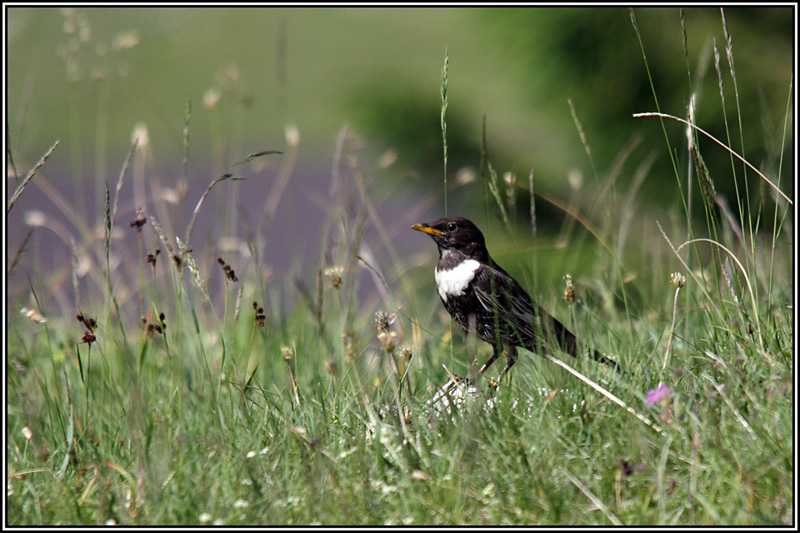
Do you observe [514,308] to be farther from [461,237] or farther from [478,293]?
[461,237]

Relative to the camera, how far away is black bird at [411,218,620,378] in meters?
3.24

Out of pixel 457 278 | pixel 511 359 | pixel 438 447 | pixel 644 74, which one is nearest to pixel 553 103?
pixel 644 74

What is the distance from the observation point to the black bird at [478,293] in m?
3.24

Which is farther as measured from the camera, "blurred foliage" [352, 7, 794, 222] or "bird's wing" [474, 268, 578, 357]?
"blurred foliage" [352, 7, 794, 222]

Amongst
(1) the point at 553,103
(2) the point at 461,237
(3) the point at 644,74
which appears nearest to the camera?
(2) the point at 461,237

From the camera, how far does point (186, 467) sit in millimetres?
2105

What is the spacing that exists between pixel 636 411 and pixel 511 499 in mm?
549

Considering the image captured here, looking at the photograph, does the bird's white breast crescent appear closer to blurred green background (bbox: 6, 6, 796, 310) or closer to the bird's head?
the bird's head

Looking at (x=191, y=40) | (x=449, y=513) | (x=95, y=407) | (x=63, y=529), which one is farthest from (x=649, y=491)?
(x=191, y=40)

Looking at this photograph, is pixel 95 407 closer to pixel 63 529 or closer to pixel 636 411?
pixel 63 529

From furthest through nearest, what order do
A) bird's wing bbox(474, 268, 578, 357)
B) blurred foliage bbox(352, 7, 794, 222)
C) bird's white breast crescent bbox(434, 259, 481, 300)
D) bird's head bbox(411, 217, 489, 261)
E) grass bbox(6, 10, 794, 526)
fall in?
blurred foliage bbox(352, 7, 794, 222), bird's head bbox(411, 217, 489, 261), bird's white breast crescent bbox(434, 259, 481, 300), bird's wing bbox(474, 268, 578, 357), grass bbox(6, 10, 794, 526)

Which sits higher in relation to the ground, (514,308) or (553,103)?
(553,103)

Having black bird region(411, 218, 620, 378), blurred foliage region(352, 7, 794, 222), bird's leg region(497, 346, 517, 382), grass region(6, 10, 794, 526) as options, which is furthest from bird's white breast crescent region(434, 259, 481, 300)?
blurred foliage region(352, 7, 794, 222)

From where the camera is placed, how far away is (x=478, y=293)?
3.30 m
